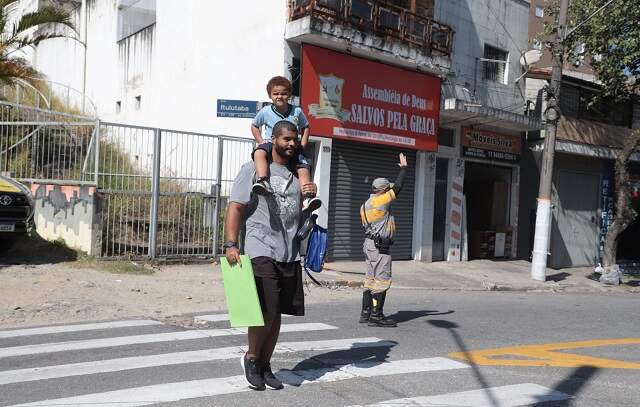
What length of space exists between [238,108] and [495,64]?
30.5 feet

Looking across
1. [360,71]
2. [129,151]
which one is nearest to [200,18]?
[360,71]

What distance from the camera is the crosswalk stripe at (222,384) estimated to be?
427 centimetres

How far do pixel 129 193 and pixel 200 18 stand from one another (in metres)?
6.90

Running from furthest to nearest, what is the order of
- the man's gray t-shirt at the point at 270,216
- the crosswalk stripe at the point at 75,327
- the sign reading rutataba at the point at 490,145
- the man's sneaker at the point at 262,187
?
1. the sign reading rutataba at the point at 490,145
2. the crosswalk stripe at the point at 75,327
3. the man's gray t-shirt at the point at 270,216
4. the man's sneaker at the point at 262,187

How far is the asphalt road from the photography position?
4527 mm

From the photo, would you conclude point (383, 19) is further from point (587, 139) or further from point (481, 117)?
point (587, 139)

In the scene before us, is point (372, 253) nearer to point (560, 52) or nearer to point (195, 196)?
point (195, 196)

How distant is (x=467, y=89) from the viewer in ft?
58.1

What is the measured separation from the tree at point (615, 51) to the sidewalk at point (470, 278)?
1.39 meters

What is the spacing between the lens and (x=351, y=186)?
1528 cm

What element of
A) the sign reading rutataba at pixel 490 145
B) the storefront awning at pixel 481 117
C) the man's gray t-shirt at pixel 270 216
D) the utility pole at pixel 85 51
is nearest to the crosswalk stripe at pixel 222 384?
the man's gray t-shirt at pixel 270 216

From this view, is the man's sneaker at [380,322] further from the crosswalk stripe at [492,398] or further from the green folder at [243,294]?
the green folder at [243,294]

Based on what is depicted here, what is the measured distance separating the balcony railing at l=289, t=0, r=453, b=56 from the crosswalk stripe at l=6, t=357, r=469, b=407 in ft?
32.2

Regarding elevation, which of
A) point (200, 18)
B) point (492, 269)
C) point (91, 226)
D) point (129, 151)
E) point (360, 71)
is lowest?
point (492, 269)
